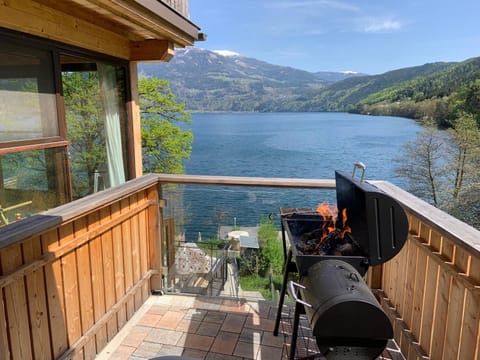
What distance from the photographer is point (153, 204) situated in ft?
8.85

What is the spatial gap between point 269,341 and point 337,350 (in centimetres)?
93

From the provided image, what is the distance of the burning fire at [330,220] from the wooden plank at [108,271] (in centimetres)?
135

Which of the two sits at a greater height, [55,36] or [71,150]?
[55,36]

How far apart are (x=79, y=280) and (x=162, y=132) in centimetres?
1450

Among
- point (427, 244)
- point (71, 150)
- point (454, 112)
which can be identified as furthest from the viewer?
point (454, 112)

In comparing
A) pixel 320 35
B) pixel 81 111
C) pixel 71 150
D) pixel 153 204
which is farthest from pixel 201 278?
pixel 320 35

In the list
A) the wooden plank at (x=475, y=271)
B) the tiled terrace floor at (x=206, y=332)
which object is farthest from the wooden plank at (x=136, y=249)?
the wooden plank at (x=475, y=271)

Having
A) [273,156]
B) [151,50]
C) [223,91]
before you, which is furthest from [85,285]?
[223,91]

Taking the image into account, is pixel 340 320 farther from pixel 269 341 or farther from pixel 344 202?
pixel 269 341

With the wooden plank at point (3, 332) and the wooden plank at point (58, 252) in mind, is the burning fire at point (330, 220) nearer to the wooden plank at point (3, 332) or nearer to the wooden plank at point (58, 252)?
the wooden plank at point (58, 252)

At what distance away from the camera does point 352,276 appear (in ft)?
4.72

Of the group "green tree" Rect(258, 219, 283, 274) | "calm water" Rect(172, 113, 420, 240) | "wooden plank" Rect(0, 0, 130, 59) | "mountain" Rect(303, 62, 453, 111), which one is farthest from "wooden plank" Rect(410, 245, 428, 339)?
"mountain" Rect(303, 62, 453, 111)

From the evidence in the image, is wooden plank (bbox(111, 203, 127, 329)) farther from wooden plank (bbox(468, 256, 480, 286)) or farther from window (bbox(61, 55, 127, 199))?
wooden plank (bbox(468, 256, 480, 286))

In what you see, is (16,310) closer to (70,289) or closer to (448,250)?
(70,289)
